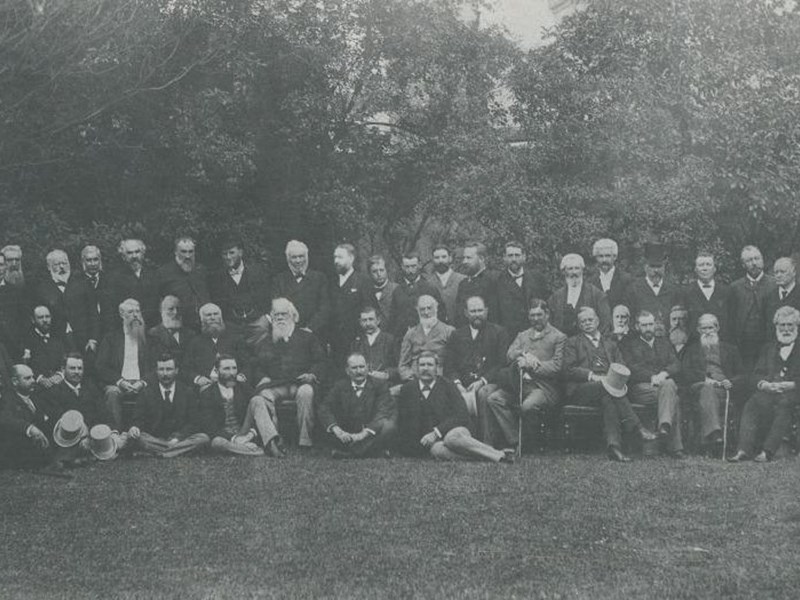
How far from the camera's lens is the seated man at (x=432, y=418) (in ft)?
25.6

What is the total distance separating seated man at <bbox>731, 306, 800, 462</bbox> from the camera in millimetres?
7855

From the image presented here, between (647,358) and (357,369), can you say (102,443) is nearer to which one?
(357,369)

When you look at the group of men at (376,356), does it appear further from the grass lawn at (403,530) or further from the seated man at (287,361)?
the grass lawn at (403,530)

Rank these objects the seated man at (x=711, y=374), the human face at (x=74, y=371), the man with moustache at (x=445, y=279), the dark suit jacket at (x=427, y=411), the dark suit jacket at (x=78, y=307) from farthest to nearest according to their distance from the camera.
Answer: the man with moustache at (x=445, y=279), the dark suit jacket at (x=78, y=307), the seated man at (x=711, y=374), the human face at (x=74, y=371), the dark suit jacket at (x=427, y=411)

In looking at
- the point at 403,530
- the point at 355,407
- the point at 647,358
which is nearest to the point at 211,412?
the point at 355,407

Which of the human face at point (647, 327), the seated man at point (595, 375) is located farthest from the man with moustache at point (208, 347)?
the human face at point (647, 327)

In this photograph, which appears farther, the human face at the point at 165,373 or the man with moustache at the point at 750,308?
the man with moustache at the point at 750,308

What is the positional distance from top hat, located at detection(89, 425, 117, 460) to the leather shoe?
152 inches

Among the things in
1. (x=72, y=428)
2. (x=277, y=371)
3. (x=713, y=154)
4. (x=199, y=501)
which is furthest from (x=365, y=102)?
(x=199, y=501)

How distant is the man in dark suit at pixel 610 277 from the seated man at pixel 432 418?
1876 mm

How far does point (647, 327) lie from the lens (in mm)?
8375

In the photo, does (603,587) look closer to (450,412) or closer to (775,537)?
(775,537)

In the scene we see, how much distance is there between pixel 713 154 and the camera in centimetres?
1165

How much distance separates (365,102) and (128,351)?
5.26m
